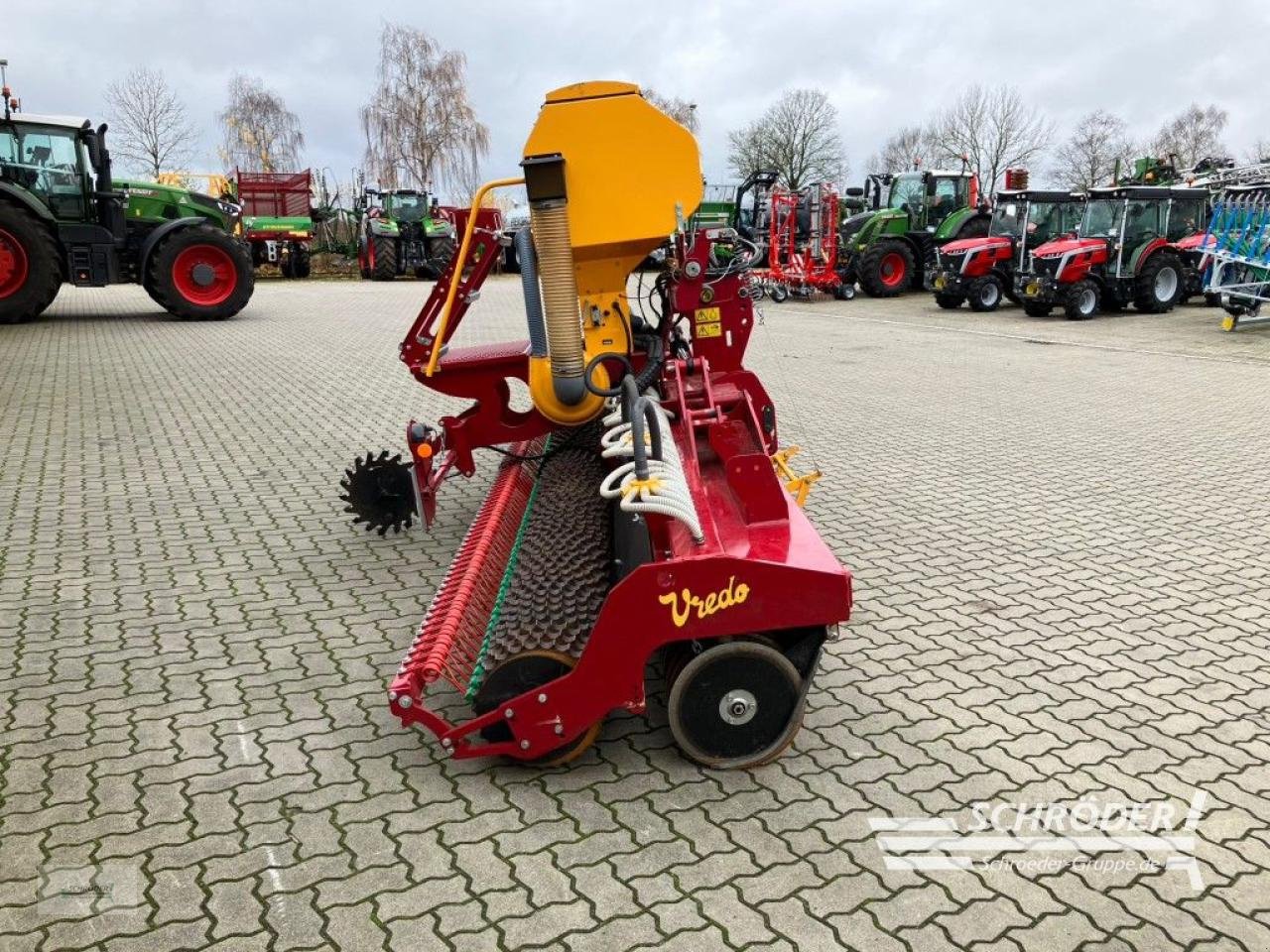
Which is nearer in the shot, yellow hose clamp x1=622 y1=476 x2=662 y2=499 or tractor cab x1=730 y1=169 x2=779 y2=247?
yellow hose clamp x1=622 y1=476 x2=662 y2=499

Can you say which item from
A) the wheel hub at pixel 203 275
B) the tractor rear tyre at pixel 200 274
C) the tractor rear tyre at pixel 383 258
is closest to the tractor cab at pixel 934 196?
the tractor rear tyre at pixel 200 274

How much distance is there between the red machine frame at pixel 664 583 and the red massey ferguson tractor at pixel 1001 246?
47.3ft

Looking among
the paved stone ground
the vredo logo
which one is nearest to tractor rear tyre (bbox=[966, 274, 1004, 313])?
the paved stone ground

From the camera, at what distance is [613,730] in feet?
11.3

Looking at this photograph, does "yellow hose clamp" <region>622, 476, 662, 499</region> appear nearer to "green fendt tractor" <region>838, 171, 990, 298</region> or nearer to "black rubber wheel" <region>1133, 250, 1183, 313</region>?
"black rubber wheel" <region>1133, 250, 1183, 313</region>

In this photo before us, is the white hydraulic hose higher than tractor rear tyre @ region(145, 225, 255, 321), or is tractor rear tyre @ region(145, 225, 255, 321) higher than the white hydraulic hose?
tractor rear tyre @ region(145, 225, 255, 321)

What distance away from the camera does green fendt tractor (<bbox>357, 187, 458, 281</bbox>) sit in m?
26.9

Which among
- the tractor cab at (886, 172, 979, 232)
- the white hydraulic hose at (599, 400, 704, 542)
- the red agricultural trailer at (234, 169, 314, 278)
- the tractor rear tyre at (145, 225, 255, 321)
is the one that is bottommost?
the white hydraulic hose at (599, 400, 704, 542)

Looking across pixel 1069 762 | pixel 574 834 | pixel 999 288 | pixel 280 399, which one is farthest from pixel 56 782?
pixel 999 288

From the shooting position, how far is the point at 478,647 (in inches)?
137

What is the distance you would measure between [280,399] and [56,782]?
6.73 meters

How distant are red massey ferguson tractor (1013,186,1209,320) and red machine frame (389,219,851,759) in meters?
13.7

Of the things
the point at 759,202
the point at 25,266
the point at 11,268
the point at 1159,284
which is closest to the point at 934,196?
the point at 759,202

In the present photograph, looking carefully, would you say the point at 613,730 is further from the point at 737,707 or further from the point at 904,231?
the point at 904,231
